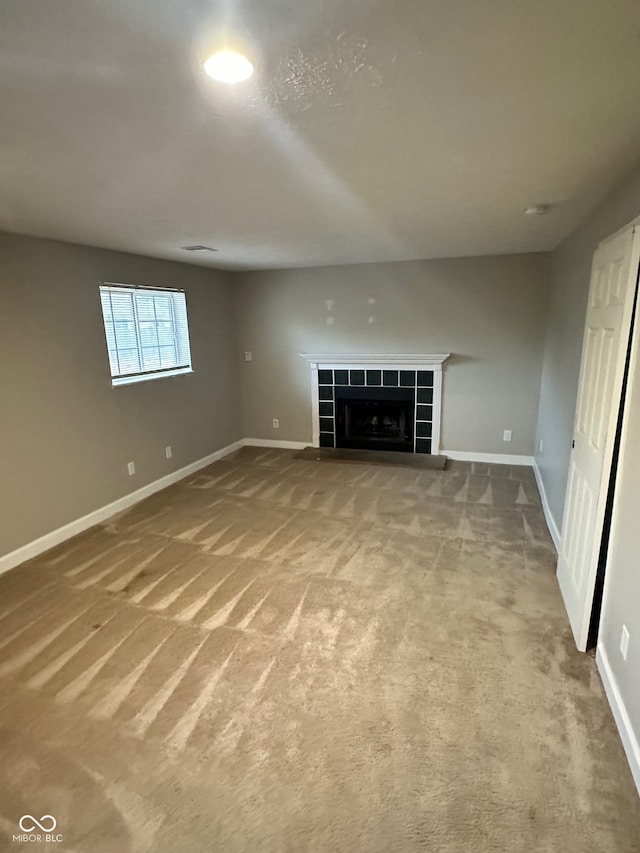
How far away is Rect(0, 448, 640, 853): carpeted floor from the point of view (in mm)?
1501

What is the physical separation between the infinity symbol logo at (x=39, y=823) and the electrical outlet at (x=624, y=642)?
219 centimetres

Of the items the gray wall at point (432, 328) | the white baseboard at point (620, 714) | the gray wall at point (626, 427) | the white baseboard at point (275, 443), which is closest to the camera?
the white baseboard at point (620, 714)

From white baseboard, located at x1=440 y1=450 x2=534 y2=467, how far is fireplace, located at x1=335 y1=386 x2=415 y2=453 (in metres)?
0.51

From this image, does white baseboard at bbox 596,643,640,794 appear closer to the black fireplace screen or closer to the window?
the black fireplace screen

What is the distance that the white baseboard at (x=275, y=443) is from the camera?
5.81 m

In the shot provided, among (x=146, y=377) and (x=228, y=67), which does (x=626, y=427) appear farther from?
(x=146, y=377)

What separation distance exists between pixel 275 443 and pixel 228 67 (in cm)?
497

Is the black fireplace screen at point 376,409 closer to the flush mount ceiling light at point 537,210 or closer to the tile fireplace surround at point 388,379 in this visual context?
the tile fireplace surround at point 388,379

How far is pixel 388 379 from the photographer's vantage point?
17.3 ft

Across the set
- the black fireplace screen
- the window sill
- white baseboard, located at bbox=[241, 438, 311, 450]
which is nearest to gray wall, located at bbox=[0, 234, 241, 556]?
the window sill

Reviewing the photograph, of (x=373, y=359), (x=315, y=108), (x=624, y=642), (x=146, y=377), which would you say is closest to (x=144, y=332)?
(x=146, y=377)

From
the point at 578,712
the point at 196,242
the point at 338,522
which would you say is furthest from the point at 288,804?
the point at 196,242

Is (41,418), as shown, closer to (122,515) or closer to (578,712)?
(122,515)

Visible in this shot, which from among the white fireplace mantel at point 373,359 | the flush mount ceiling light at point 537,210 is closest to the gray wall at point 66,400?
the white fireplace mantel at point 373,359
